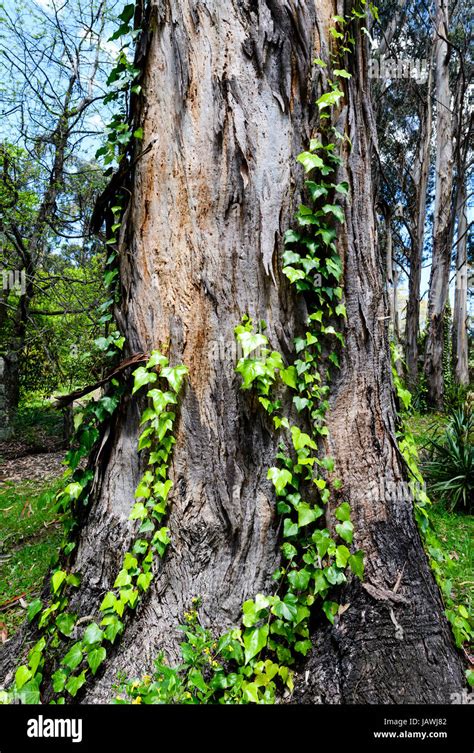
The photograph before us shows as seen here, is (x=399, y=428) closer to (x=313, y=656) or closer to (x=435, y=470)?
(x=313, y=656)

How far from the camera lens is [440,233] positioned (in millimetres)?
10461

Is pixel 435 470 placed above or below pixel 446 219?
below

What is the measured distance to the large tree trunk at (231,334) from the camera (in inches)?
80.2

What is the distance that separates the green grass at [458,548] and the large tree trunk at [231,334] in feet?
2.94

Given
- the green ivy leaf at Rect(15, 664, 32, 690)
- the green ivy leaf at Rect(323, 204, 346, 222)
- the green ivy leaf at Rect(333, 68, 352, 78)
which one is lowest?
the green ivy leaf at Rect(15, 664, 32, 690)

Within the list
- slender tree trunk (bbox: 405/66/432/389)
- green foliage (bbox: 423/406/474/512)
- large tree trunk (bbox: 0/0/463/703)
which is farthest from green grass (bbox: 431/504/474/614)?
slender tree trunk (bbox: 405/66/432/389)

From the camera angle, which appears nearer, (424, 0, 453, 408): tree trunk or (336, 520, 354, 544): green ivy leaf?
(336, 520, 354, 544): green ivy leaf

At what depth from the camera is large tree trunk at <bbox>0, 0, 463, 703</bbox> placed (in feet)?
6.68

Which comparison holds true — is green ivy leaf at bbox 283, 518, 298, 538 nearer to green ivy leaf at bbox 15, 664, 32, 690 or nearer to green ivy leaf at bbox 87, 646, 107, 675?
green ivy leaf at bbox 87, 646, 107, 675

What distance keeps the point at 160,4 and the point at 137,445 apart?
7.37ft

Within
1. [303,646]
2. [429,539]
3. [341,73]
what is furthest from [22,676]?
[341,73]

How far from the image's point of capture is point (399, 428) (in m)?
2.43
